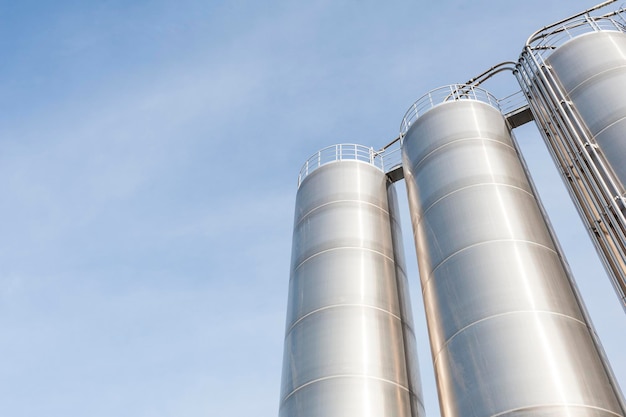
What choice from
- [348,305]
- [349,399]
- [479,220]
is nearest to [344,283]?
[348,305]

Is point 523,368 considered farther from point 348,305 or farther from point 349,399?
point 348,305

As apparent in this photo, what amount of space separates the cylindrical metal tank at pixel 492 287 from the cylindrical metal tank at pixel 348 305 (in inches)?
63.3

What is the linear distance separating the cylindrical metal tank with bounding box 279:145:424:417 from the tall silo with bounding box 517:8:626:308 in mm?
5626

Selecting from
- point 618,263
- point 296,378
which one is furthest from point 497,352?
point 296,378

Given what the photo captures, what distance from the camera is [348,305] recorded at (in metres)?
15.9

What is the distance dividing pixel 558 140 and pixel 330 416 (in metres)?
9.98

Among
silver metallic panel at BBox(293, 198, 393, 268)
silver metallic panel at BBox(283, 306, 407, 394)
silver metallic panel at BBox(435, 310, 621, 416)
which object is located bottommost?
silver metallic panel at BBox(435, 310, 621, 416)

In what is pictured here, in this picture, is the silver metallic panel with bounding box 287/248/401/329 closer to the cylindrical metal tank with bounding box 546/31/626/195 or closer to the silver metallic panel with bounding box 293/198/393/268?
the silver metallic panel with bounding box 293/198/393/268

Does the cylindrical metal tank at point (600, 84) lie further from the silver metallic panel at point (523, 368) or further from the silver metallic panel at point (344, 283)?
the silver metallic panel at point (344, 283)

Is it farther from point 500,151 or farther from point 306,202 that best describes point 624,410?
point 306,202

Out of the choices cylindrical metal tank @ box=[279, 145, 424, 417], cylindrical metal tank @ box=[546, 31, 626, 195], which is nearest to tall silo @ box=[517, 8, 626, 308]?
cylindrical metal tank @ box=[546, 31, 626, 195]

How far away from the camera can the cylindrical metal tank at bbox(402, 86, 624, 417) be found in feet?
36.7

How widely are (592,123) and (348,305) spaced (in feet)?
25.9

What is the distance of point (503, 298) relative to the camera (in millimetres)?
12711
